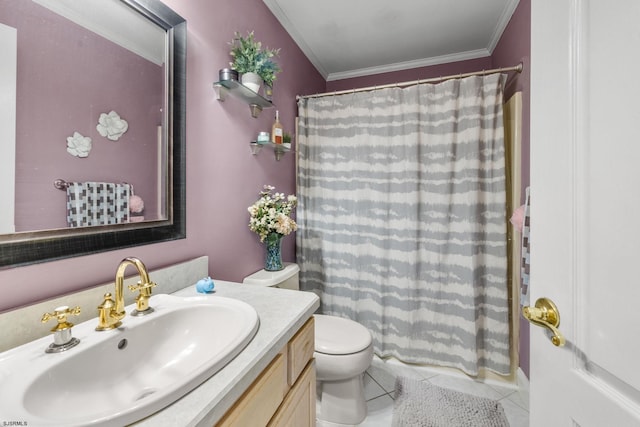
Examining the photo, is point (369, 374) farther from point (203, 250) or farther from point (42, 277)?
point (42, 277)

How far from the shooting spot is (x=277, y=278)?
5.27 ft

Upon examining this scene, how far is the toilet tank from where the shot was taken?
153 cm

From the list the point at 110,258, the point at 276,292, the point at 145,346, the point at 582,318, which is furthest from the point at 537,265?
the point at 110,258

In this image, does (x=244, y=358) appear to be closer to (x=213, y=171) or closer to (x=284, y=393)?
(x=284, y=393)

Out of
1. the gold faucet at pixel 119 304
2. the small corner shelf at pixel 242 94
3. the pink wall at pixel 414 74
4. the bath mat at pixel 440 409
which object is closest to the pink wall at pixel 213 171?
the small corner shelf at pixel 242 94

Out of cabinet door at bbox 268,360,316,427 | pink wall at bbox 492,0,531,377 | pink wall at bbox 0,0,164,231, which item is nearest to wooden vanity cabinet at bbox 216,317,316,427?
cabinet door at bbox 268,360,316,427

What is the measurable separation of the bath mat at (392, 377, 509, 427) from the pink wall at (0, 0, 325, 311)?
3.95 ft

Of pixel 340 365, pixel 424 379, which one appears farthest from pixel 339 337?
pixel 424 379

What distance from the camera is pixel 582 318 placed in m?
0.53

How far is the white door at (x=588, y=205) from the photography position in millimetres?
449

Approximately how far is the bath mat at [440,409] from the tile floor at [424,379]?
0.05 m

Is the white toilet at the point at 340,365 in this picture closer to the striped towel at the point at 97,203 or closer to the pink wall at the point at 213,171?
the pink wall at the point at 213,171

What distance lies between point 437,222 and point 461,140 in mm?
573

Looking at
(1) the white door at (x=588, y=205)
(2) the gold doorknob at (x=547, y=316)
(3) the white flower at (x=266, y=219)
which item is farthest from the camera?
(3) the white flower at (x=266, y=219)
